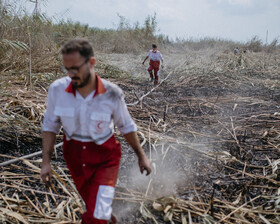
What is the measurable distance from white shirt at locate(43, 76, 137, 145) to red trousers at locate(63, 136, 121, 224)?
2.6 inches

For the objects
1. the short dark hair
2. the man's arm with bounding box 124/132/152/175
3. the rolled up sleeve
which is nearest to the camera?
the short dark hair

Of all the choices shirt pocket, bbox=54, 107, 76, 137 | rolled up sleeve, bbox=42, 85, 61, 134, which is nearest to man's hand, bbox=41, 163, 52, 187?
rolled up sleeve, bbox=42, 85, 61, 134

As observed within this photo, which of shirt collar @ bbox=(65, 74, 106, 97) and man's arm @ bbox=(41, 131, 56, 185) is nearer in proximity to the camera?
shirt collar @ bbox=(65, 74, 106, 97)

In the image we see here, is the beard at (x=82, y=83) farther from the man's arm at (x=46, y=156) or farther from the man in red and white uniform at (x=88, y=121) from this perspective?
the man's arm at (x=46, y=156)

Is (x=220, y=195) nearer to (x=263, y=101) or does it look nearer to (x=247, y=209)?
(x=247, y=209)

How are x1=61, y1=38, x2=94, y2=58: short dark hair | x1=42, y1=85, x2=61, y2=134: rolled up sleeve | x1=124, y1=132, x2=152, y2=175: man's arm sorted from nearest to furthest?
x1=61, y1=38, x2=94, y2=58: short dark hair, x1=42, y1=85, x2=61, y2=134: rolled up sleeve, x1=124, y1=132, x2=152, y2=175: man's arm

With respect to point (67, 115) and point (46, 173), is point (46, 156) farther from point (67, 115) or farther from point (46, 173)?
point (67, 115)

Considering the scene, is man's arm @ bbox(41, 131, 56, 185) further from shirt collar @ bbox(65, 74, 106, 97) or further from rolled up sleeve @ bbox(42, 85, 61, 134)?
shirt collar @ bbox(65, 74, 106, 97)

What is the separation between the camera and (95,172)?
171 centimetres

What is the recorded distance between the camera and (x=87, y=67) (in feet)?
5.13

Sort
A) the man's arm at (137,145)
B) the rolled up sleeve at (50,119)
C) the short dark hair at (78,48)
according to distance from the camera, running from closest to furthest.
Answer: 1. the short dark hair at (78,48)
2. the rolled up sleeve at (50,119)
3. the man's arm at (137,145)

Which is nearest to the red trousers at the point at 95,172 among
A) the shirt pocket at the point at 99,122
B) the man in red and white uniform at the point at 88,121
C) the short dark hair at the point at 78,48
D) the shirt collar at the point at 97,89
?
the man in red and white uniform at the point at 88,121

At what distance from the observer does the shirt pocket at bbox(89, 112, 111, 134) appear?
1606 mm

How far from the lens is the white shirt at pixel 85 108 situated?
160 centimetres
